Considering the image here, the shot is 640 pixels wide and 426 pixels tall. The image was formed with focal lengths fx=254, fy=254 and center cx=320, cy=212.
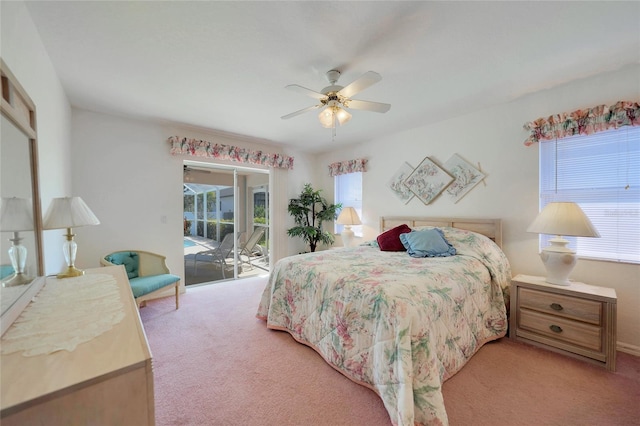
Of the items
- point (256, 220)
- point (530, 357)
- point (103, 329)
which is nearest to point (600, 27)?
point (530, 357)

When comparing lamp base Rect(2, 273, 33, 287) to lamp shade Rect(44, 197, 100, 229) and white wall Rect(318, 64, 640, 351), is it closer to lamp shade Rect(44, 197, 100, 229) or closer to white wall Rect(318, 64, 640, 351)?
lamp shade Rect(44, 197, 100, 229)

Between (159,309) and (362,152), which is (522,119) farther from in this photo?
(159,309)

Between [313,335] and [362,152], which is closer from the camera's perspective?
[313,335]

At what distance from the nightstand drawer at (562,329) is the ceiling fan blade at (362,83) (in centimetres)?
236

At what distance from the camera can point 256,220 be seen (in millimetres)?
4719

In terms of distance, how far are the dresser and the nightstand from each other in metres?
2.78

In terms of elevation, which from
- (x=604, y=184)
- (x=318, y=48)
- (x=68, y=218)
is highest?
(x=318, y=48)

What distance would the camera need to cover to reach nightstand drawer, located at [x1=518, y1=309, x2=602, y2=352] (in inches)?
76.5

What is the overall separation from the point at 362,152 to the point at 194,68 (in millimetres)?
2858

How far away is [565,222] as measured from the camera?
2.09 metres

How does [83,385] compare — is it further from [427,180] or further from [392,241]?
[427,180]

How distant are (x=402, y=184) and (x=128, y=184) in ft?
12.2

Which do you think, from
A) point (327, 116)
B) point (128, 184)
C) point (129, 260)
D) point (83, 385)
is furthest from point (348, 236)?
point (83, 385)

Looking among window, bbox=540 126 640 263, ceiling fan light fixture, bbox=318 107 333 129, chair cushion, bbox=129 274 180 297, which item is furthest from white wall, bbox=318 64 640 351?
chair cushion, bbox=129 274 180 297
